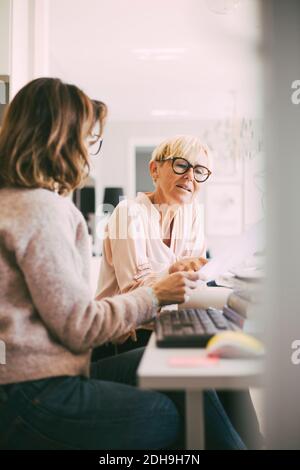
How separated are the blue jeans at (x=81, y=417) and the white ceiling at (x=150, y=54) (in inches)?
50.9

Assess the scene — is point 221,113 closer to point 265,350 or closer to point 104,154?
point 104,154

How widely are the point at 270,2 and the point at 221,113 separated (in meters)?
4.73

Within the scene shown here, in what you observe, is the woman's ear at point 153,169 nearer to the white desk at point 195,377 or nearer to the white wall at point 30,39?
the white wall at point 30,39

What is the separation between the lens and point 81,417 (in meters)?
0.73

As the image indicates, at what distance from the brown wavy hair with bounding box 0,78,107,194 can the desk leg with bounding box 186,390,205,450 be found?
0.43 meters

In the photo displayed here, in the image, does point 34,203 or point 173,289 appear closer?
point 34,203

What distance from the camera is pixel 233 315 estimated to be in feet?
3.07

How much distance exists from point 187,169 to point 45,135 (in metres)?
0.59

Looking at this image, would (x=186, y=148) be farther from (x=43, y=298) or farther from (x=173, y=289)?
(x=43, y=298)

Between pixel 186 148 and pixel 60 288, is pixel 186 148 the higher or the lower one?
the higher one

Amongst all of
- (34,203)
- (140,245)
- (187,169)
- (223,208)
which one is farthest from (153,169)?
(223,208)

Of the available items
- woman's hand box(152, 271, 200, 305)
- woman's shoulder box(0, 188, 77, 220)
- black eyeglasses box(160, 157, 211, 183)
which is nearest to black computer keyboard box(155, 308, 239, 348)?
woman's hand box(152, 271, 200, 305)

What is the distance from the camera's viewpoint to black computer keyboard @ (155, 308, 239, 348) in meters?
0.73

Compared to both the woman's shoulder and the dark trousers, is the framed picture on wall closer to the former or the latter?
the dark trousers
